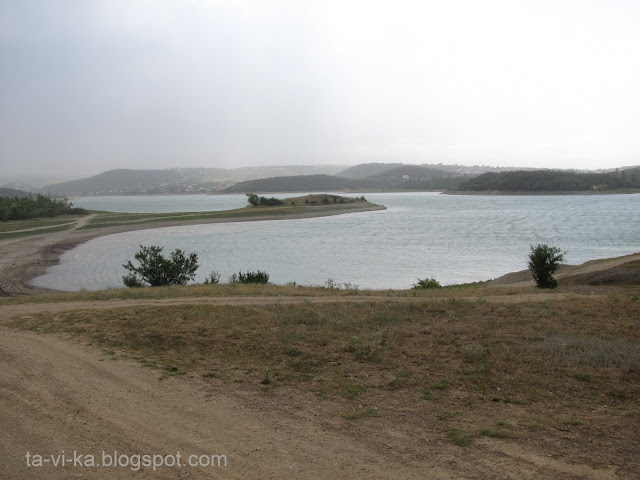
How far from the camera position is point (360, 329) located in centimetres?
937

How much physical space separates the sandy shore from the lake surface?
1.12 meters

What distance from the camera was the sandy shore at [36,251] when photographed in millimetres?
25609

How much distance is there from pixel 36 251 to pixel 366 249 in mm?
26953

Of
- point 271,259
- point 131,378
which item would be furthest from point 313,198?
point 131,378

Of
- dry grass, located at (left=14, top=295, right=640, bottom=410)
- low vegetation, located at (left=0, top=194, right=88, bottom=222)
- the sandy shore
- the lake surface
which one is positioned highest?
low vegetation, located at (left=0, top=194, right=88, bottom=222)

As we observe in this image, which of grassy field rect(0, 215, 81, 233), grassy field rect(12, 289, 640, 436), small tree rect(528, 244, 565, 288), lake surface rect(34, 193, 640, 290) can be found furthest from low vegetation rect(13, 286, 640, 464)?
grassy field rect(0, 215, 81, 233)

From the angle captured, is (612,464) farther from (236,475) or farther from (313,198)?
(313,198)

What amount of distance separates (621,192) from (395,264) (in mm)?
130981

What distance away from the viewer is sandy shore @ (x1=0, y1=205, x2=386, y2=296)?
25.6 metres

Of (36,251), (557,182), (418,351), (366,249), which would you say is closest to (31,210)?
(36,251)

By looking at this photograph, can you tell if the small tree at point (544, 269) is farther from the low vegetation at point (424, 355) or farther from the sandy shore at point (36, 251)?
the sandy shore at point (36, 251)

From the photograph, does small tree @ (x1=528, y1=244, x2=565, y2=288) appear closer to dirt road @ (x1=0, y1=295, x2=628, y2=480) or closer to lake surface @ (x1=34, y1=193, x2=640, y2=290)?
lake surface @ (x1=34, y1=193, x2=640, y2=290)

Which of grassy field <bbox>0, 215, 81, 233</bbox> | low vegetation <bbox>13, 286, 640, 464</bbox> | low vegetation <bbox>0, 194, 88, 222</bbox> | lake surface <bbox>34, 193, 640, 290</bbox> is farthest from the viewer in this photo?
low vegetation <bbox>0, 194, 88, 222</bbox>

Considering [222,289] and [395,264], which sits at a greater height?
[222,289]
